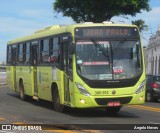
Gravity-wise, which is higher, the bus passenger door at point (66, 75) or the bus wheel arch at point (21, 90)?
the bus passenger door at point (66, 75)

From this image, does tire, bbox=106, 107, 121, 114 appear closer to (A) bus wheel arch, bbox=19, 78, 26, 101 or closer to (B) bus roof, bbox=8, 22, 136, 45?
(B) bus roof, bbox=8, 22, 136, 45

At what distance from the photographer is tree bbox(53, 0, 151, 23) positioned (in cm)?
4191

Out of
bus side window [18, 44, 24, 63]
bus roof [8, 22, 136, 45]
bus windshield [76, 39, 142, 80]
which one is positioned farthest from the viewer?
bus side window [18, 44, 24, 63]

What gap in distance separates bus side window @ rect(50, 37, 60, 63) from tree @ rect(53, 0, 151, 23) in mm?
22883

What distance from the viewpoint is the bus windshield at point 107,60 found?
1662cm

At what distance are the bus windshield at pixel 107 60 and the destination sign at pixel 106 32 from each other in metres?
0.23

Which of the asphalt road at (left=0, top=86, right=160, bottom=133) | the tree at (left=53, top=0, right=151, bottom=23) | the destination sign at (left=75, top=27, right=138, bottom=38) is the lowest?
the asphalt road at (left=0, top=86, right=160, bottom=133)

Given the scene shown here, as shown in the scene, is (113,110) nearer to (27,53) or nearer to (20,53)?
(27,53)

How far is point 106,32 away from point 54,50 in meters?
2.69

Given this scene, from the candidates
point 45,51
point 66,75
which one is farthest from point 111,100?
point 45,51

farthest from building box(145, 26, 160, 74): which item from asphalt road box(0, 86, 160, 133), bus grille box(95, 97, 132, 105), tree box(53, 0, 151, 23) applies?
bus grille box(95, 97, 132, 105)

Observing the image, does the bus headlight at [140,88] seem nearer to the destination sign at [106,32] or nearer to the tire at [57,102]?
the destination sign at [106,32]

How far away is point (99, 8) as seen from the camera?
1671 inches

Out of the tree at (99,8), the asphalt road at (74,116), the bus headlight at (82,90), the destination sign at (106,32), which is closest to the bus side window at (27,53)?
the asphalt road at (74,116)
